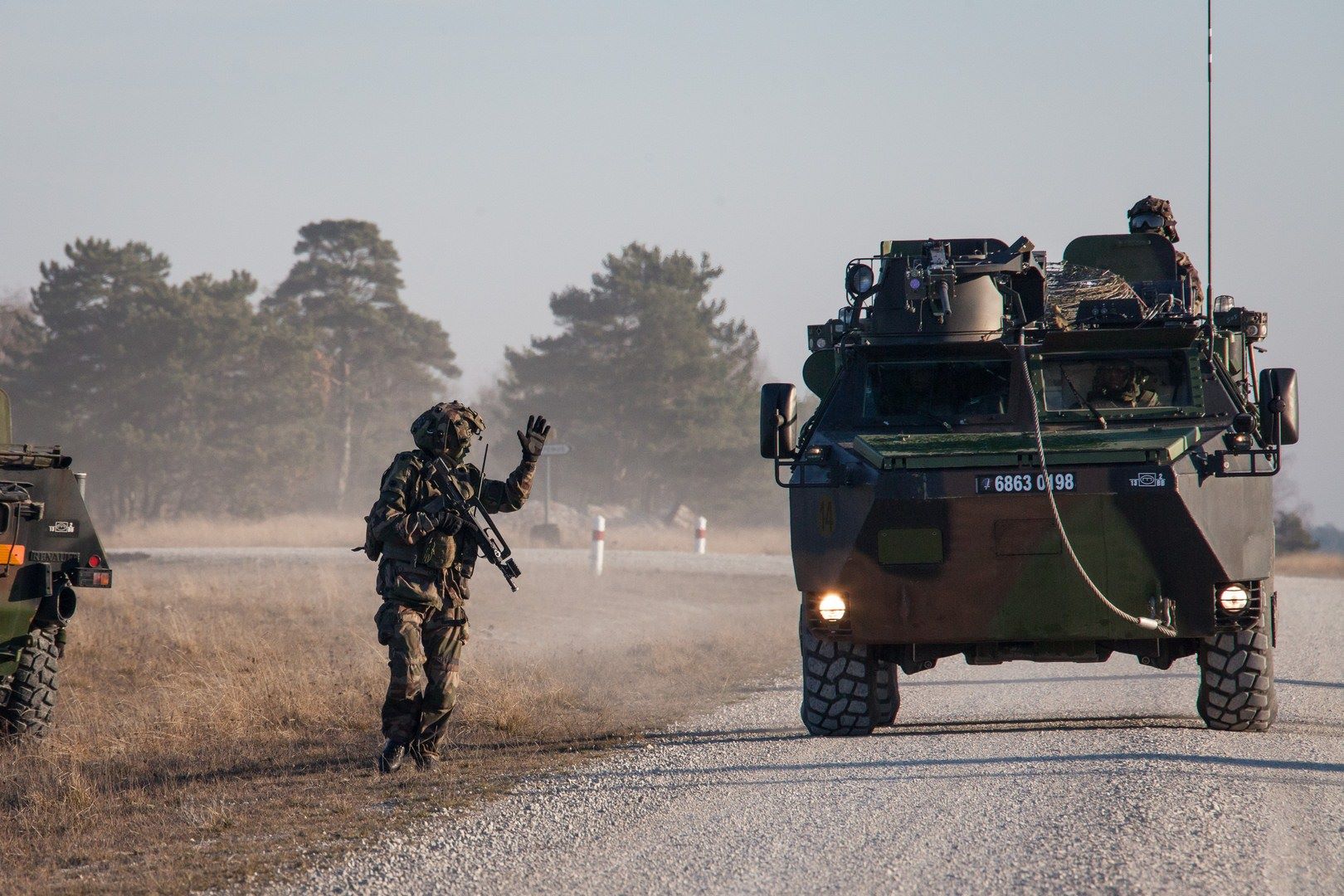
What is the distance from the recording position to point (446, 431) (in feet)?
26.3

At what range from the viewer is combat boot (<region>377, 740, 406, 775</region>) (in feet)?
25.4

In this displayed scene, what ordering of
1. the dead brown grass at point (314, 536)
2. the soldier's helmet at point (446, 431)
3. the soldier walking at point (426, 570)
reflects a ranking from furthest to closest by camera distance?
the dead brown grass at point (314, 536) → the soldier's helmet at point (446, 431) → the soldier walking at point (426, 570)

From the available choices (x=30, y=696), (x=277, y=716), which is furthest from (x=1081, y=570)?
(x=30, y=696)

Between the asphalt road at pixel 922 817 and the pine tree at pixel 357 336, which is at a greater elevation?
the pine tree at pixel 357 336

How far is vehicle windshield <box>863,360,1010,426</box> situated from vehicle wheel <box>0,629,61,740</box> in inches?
225

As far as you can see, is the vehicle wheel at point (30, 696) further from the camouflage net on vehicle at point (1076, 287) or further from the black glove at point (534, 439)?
the camouflage net on vehicle at point (1076, 287)

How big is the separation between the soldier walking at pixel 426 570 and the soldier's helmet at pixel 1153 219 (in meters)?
6.70

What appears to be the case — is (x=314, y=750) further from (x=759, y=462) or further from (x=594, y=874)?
(x=759, y=462)

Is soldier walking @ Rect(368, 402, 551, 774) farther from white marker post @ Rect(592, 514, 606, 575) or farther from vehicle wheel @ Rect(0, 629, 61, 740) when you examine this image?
white marker post @ Rect(592, 514, 606, 575)

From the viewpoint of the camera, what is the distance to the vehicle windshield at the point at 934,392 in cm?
877

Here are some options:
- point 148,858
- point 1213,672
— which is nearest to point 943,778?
point 1213,672

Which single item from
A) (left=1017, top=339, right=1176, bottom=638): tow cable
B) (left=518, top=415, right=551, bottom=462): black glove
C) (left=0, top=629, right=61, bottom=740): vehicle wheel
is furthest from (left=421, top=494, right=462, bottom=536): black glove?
(left=0, top=629, right=61, bottom=740): vehicle wheel

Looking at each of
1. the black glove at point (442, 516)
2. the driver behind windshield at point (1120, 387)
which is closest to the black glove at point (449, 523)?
the black glove at point (442, 516)

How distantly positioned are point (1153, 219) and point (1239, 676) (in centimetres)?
538
